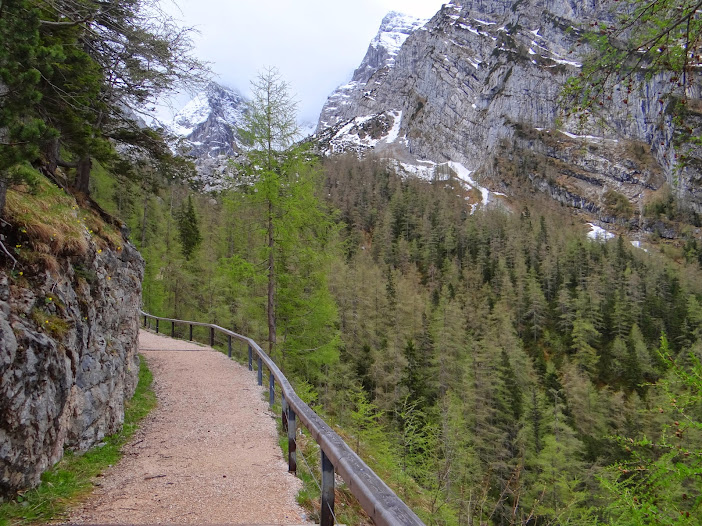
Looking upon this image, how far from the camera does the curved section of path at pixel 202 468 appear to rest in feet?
12.8

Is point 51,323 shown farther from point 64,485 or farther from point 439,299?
point 439,299

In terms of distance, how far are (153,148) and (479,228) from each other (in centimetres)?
9713

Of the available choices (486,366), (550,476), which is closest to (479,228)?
(486,366)

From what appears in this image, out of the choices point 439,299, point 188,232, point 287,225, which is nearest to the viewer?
point 287,225

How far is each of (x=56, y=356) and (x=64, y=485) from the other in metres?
1.39

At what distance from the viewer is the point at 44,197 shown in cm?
631

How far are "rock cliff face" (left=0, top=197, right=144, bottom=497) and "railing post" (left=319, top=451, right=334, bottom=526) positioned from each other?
2.90 meters

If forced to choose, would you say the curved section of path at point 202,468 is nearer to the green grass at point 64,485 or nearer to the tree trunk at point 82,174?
the green grass at point 64,485

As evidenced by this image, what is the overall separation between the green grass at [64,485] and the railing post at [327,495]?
8.40ft

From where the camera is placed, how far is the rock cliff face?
12.4 ft

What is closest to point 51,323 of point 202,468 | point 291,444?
point 202,468

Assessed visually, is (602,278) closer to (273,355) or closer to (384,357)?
(384,357)

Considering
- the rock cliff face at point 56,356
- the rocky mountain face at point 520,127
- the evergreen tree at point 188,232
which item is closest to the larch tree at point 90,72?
the rock cliff face at point 56,356

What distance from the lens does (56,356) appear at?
456 cm
